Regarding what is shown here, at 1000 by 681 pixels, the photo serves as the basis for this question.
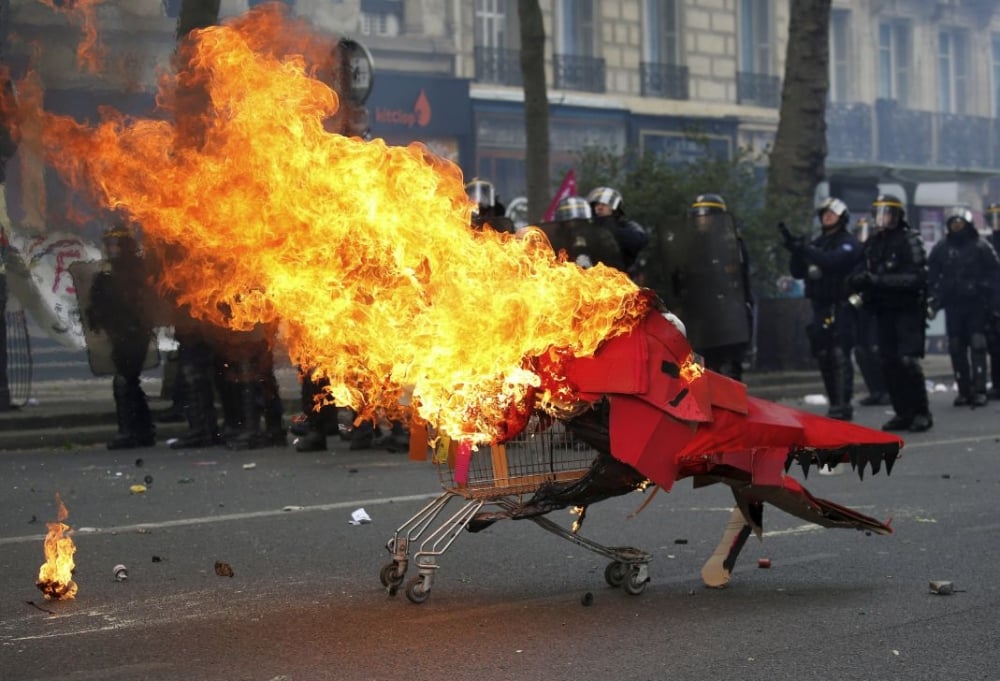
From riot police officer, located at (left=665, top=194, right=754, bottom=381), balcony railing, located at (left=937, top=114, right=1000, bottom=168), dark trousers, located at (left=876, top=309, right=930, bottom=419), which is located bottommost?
dark trousers, located at (left=876, top=309, right=930, bottom=419)

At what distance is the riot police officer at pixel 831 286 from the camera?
50.3 ft

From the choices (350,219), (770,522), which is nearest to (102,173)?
(350,219)

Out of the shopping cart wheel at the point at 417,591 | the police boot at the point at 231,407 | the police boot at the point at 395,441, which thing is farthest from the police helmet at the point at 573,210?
→ the shopping cart wheel at the point at 417,591

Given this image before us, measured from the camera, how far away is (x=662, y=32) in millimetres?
35875

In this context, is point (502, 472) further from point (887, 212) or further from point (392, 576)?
point (887, 212)

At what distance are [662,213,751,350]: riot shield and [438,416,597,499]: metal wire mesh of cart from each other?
27.9 feet

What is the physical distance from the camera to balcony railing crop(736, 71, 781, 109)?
123 feet

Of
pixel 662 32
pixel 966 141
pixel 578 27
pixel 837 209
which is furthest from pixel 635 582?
pixel 966 141

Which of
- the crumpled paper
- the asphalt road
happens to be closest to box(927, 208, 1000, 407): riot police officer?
the asphalt road

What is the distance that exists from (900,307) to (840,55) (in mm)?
29810

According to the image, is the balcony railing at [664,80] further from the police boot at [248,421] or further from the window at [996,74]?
the police boot at [248,421]

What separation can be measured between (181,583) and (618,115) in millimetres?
28159

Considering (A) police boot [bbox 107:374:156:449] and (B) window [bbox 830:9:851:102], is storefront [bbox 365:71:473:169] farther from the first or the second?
(A) police boot [bbox 107:374:156:449]

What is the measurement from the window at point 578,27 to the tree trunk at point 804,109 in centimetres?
1152
